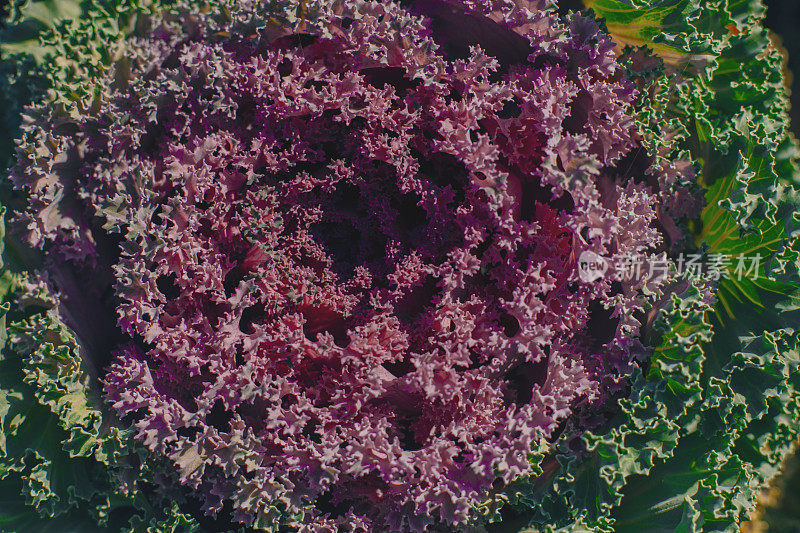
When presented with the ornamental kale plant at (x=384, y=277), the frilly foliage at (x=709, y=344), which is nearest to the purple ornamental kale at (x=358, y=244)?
the ornamental kale plant at (x=384, y=277)

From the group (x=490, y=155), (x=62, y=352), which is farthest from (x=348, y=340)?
(x=62, y=352)

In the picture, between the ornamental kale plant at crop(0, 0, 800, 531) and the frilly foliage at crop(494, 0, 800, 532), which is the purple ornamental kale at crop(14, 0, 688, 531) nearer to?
→ the ornamental kale plant at crop(0, 0, 800, 531)

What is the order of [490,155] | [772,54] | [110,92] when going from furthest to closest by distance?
[772,54] < [110,92] < [490,155]

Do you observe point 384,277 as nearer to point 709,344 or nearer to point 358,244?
point 358,244

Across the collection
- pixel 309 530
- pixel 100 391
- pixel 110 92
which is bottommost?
pixel 309 530

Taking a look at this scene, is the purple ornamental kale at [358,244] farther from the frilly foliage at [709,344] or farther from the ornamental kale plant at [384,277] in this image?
the frilly foliage at [709,344]

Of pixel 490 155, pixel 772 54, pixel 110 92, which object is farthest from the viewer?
pixel 772 54

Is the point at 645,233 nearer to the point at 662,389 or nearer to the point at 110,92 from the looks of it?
the point at 662,389
